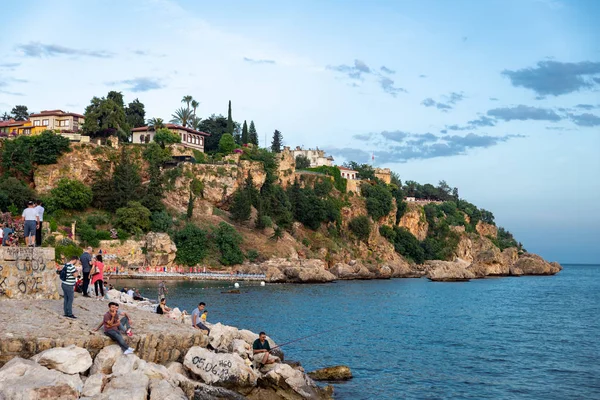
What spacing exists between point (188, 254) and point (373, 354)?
142 feet

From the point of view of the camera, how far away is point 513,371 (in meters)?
22.0

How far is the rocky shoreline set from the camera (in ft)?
40.3

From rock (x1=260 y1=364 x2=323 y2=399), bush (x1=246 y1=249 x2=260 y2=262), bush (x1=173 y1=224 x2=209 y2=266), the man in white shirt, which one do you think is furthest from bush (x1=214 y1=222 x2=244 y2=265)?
rock (x1=260 y1=364 x2=323 y2=399)

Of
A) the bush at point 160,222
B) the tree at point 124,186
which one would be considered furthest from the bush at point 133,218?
the tree at point 124,186

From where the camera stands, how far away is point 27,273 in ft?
57.0

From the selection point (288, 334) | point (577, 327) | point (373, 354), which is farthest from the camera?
point (577, 327)

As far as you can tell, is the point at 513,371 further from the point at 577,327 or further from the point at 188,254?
the point at 188,254

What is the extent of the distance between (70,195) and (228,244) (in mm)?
17643

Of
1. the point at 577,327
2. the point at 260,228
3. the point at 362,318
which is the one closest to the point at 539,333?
the point at 577,327

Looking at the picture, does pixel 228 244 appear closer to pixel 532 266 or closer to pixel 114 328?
pixel 114 328

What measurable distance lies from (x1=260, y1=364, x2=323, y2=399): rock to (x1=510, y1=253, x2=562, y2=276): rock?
98.3 meters

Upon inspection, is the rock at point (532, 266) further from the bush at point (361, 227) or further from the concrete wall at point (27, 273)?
the concrete wall at point (27, 273)

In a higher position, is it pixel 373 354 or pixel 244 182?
pixel 244 182

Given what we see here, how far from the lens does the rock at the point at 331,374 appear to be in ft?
65.2
